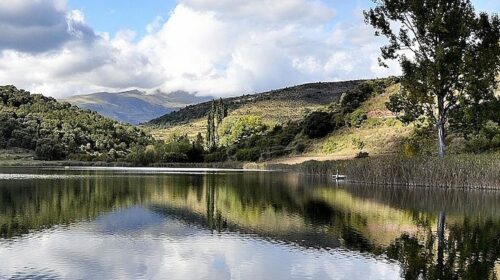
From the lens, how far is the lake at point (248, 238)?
1391 centimetres

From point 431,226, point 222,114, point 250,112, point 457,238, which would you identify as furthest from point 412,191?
point 250,112

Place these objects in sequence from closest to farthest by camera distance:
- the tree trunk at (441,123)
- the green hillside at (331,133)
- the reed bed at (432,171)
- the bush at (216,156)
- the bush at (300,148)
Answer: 1. the reed bed at (432,171)
2. the tree trunk at (441,123)
3. the green hillside at (331,133)
4. the bush at (300,148)
5. the bush at (216,156)

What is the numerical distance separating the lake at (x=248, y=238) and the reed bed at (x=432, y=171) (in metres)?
5.91

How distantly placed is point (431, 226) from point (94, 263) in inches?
504

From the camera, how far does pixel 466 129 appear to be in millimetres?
44969

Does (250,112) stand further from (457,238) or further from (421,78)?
(457,238)

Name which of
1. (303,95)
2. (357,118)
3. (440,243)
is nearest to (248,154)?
(357,118)

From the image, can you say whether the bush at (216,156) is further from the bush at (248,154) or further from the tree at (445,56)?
the tree at (445,56)

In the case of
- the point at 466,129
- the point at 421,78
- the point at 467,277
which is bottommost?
the point at 467,277

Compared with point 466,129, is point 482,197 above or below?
below

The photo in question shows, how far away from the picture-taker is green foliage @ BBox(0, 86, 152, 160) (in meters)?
125

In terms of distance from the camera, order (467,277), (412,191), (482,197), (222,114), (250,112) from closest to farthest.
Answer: (467,277) < (482,197) < (412,191) < (222,114) < (250,112)

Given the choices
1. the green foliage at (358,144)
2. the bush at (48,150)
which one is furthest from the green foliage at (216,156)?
the bush at (48,150)

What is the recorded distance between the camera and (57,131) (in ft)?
431
